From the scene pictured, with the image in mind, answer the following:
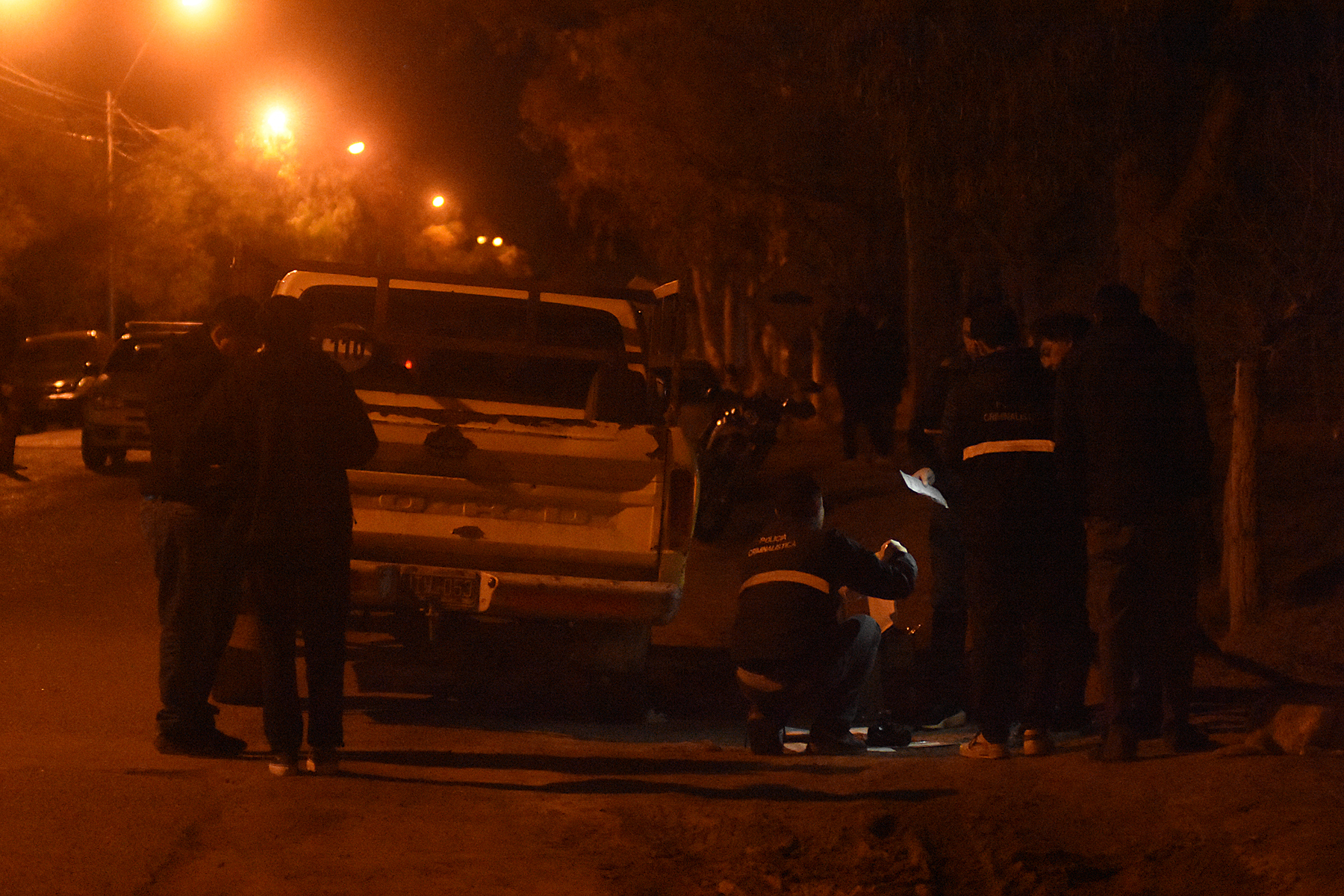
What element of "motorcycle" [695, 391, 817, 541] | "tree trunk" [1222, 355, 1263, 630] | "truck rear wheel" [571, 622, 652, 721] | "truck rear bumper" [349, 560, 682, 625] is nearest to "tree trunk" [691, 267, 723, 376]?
"motorcycle" [695, 391, 817, 541]

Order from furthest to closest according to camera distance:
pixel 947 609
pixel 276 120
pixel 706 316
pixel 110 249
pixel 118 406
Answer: pixel 276 120 → pixel 706 316 → pixel 110 249 → pixel 118 406 → pixel 947 609

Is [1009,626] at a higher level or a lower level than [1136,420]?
lower

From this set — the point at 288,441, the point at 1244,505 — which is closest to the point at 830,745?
the point at 288,441

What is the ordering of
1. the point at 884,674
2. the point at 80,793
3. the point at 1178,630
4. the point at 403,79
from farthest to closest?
the point at 403,79 → the point at 884,674 → the point at 1178,630 → the point at 80,793

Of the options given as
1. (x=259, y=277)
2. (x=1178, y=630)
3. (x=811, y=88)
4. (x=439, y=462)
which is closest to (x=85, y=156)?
(x=811, y=88)

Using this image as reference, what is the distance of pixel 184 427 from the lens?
7.02 metres

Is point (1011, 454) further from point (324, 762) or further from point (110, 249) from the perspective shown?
point (110, 249)

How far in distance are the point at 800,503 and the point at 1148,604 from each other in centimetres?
148

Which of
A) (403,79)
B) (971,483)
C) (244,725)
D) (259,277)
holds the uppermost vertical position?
(403,79)

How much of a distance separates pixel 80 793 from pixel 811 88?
55.2ft

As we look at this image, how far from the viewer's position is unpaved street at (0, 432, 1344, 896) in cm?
552

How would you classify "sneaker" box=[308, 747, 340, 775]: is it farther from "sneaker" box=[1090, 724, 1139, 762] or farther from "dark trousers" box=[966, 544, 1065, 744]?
"sneaker" box=[1090, 724, 1139, 762]

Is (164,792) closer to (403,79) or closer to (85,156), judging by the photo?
(85,156)

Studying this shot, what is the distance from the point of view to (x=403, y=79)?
188 ft
